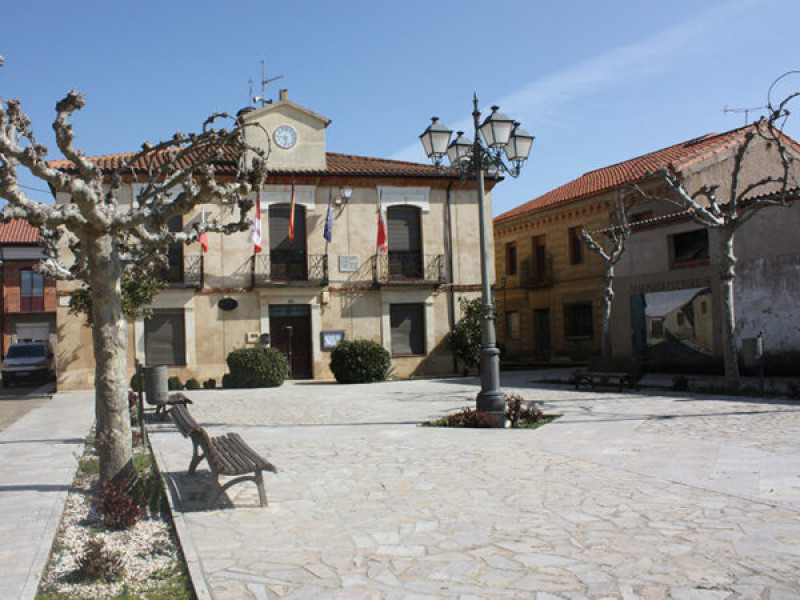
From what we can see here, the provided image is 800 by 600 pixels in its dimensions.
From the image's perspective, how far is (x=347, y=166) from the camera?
78.8 ft

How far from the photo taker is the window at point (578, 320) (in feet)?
89.6

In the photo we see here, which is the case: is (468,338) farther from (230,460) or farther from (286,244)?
(230,460)

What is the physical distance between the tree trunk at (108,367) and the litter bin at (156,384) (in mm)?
5248

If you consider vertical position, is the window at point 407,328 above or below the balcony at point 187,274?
below

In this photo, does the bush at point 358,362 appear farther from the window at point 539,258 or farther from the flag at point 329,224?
the window at point 539,258

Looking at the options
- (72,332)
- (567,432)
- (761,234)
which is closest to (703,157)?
(761,234)

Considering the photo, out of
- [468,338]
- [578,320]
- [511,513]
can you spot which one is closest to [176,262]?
[468,338]

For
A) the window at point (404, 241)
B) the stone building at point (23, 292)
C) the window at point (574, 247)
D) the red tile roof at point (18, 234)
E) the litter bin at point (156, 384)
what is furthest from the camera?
the stone building at point (23, 292)

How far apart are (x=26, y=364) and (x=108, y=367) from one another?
20.8 m

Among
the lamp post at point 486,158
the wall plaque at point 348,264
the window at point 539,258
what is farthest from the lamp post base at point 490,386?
the window at point 539,258

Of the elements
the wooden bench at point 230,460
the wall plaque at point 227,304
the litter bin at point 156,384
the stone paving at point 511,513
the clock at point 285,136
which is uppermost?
the clock at point 285,136

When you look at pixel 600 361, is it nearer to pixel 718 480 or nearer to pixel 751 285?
pixel 751 285

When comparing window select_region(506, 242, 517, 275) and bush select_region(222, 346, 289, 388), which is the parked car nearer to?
bush select_region(222, 346, 289, 388)

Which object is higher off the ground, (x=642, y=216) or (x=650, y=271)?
(x=642, y=216)
